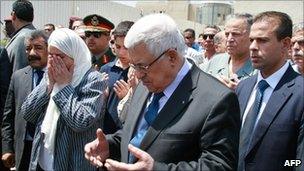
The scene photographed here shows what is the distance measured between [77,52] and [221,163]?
1692mm

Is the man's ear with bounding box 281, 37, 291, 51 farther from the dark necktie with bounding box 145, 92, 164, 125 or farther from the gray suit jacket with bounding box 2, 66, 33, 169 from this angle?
the gray suit jacket with bounding box 2, 66, 33, 169

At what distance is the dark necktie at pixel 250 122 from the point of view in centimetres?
303

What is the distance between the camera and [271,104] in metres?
2.99

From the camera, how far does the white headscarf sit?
3.28 meters

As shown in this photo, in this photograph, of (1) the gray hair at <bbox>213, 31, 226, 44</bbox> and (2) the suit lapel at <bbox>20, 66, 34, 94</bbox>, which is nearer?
(2) the suit lapel at <bbox>20, 66, 34, 94</bbox>

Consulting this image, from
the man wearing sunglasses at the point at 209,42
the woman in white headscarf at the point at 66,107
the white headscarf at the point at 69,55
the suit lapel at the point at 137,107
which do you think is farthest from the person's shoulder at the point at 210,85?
the man wearing sunglasses at the point at 209,42

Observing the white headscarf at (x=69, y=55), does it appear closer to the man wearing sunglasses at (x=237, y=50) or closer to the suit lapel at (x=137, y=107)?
the suit lapel at (x=137, y=107)

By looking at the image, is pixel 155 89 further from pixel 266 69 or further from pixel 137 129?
pixel 266 69

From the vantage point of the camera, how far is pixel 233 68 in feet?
13.9

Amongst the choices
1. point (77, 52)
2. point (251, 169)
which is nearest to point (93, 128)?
point (77, 52)

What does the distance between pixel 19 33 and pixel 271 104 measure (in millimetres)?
3432

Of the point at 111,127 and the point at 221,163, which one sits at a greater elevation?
the point at 221,163

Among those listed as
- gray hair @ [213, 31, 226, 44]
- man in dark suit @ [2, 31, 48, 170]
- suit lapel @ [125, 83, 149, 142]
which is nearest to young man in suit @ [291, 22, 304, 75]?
gray hair @ [213, 31, 226, 44]

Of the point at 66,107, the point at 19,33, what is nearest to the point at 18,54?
the point at 19,33
